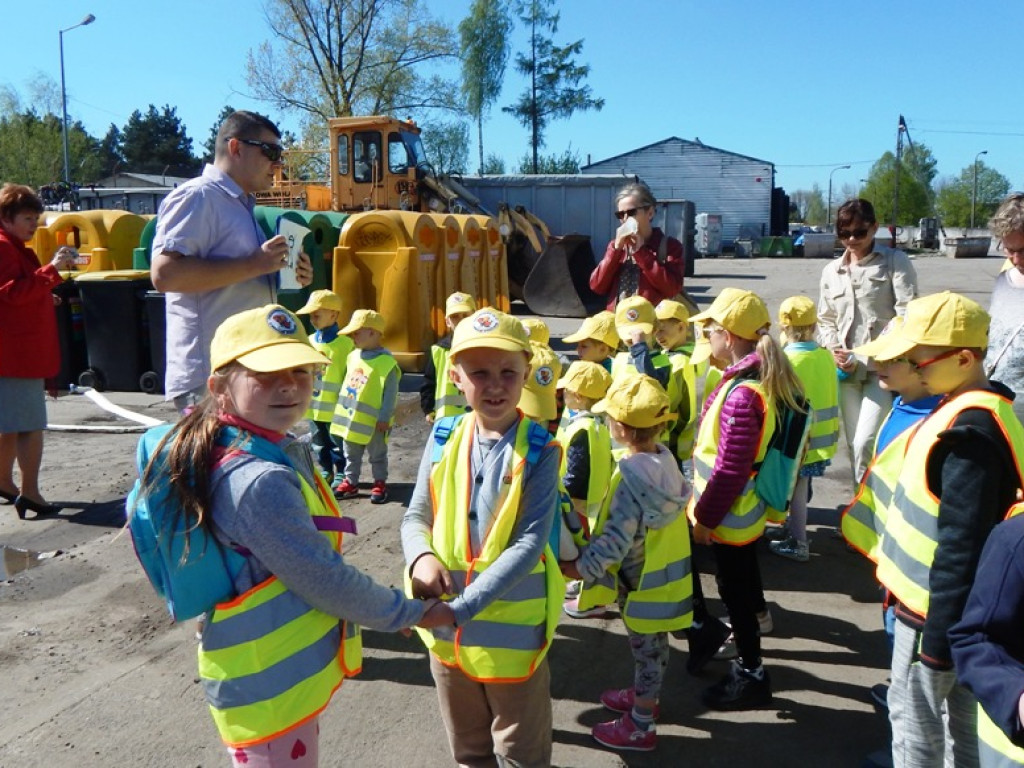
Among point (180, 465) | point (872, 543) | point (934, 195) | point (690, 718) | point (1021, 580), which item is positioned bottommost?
point (690, 718)

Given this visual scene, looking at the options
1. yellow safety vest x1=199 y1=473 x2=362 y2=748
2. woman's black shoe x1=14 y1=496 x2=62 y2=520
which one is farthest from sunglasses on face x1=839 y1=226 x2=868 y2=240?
woman's black shoe x1=14 y1=496 x2=62 y2=520

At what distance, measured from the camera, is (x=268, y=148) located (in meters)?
3.34

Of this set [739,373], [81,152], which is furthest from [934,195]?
[739,373]

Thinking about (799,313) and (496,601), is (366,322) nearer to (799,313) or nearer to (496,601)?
(799,313)

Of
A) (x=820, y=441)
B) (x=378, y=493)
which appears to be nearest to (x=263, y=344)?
(x=820, y=441)

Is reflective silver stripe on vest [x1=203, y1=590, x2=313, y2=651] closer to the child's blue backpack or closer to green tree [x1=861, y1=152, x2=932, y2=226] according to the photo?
the child's blue backpack

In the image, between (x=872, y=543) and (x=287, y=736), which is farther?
(x=872, y=543)

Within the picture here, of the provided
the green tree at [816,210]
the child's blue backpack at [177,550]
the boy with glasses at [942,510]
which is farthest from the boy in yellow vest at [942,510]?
the green tree at [816,210]

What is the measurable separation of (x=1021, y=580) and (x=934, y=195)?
8978 cm

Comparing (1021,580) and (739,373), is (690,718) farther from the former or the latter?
(1021,580)

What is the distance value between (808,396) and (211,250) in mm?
3128

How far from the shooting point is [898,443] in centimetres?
261

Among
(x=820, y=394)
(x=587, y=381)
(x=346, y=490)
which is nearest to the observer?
(x=587, y=381)

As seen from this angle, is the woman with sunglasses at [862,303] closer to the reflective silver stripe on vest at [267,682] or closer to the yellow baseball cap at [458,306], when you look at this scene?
the yellow baseball cap at [458,306]
